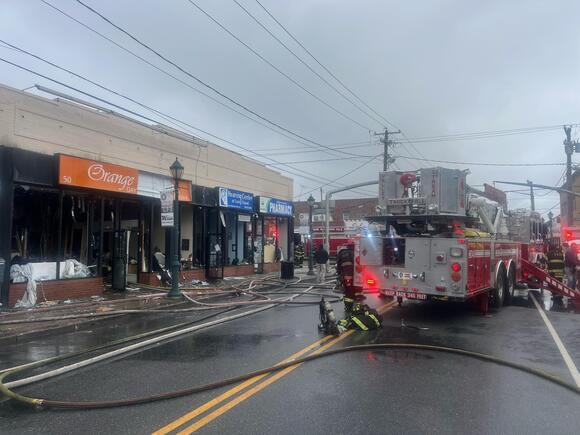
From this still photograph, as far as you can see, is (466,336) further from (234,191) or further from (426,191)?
(234,191)

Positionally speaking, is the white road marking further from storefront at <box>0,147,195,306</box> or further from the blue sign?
the blue sign

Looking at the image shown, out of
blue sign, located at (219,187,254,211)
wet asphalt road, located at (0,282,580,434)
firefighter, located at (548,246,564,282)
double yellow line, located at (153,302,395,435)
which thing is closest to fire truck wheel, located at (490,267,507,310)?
wet asphalt road, located at (0,282,580,434)

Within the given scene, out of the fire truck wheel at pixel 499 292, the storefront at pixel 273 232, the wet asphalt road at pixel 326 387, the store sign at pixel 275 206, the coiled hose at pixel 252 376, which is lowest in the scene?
the wet asphalt road at pixel 326 387

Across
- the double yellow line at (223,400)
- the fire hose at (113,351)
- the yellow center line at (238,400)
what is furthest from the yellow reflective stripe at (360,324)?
the fire hose at (113,351)

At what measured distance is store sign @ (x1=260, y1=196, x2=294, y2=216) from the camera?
2478 cm

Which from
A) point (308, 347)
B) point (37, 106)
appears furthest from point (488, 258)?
point (37, 106)

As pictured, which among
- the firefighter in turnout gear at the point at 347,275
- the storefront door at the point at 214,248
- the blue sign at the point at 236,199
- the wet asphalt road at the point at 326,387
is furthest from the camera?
the blue sign at the point at 236,199

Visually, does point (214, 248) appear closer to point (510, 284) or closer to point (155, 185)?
point (155, 185)

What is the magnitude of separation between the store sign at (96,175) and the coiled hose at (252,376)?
8262 mm

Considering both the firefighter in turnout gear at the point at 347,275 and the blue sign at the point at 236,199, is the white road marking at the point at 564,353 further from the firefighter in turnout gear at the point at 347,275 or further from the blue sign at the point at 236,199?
the blue sign at the point at 236,199

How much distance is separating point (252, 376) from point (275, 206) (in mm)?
19952

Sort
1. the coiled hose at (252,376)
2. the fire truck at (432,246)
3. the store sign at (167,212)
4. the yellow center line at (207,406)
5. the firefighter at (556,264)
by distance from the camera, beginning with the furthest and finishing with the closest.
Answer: the firefighter at (556,264)
the store sign at (167,212)
the fire truck at (432,246)
the coiled hose at (252,376)
the yellow center line at (207,406)

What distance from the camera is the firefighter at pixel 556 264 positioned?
1599 cm

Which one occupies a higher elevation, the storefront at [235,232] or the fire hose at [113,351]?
the storefront at [235,232]
